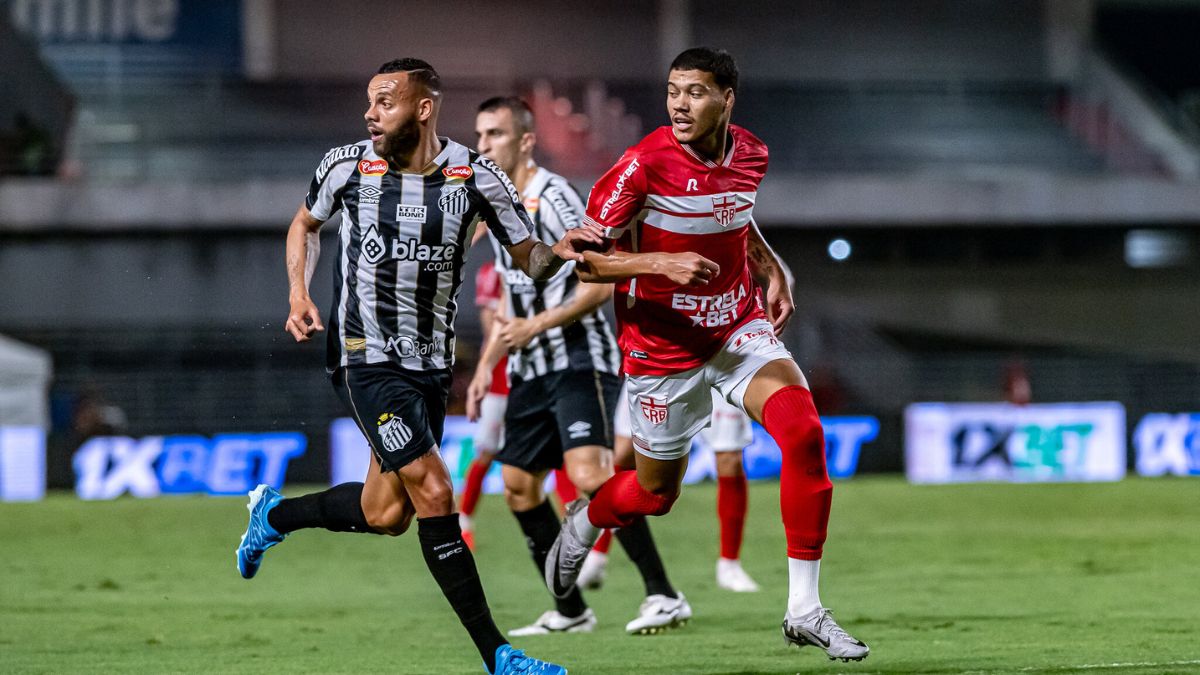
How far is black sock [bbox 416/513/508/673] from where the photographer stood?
533cm

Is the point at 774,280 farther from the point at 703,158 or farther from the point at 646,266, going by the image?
the point at 646,266

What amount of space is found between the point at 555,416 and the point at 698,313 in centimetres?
159

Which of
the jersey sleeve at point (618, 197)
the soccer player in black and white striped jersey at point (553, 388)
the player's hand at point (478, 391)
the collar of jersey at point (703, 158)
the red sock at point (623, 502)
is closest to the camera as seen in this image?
the jersey sleeve at point (618, 197)

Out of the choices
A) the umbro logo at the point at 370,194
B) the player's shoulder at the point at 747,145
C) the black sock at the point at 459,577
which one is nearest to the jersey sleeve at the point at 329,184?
the umbro logo at the point at 370,194

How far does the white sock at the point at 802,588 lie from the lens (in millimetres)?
5367

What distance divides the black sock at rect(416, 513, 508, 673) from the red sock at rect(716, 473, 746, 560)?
3265mm

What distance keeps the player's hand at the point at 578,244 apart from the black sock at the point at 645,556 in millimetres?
1882

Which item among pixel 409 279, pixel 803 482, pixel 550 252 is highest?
pixel 550 252

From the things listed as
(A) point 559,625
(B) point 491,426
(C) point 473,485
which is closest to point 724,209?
(A) point 559,625

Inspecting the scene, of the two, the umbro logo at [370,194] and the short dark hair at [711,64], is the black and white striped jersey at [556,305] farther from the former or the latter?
the umbro logo at [370,194]

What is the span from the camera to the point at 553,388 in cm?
725

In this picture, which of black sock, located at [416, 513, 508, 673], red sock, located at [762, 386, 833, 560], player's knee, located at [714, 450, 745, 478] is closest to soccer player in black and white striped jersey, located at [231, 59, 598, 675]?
black sock, located at [416, 513, 508, 673]

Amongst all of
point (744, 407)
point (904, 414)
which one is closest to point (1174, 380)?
point (904, 414)

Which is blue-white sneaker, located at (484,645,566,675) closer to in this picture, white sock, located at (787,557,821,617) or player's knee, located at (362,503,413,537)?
player's knee, located at (362,503,413,537)
